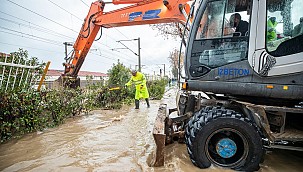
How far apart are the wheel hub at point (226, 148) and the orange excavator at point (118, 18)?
331 centimetres

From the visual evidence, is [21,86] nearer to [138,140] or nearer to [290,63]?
[138,140]

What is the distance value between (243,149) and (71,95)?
4.81 meters

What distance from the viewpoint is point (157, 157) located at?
2826mm

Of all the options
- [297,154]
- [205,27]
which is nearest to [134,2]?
[205,27]

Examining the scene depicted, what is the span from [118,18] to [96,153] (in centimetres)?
440

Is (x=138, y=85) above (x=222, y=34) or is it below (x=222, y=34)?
below

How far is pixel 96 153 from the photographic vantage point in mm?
3432

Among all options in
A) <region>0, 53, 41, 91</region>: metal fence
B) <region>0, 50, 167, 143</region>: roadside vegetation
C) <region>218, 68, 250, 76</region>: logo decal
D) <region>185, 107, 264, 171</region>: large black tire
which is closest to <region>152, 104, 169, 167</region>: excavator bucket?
<region>185, 107, 264, 171</region>: large black tire

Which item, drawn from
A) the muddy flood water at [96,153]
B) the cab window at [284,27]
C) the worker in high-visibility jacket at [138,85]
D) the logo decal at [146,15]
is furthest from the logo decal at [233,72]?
the worker in high-visibility jacket at [138,85]

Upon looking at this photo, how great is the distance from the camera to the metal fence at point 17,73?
404 cm

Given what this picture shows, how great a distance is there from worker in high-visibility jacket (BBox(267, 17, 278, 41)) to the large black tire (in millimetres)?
1124

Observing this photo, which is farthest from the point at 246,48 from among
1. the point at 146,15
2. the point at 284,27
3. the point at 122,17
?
the point at 122,17

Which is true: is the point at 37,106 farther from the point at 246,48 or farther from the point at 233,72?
the point at 246,48

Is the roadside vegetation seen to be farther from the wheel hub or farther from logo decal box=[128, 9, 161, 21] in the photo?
the wheel hub
